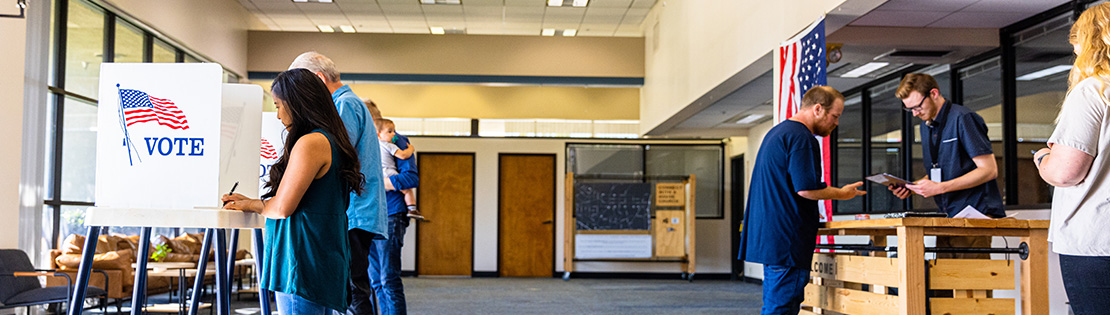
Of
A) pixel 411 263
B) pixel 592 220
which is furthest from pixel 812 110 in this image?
pixel 411 263

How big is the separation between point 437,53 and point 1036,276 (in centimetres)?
931

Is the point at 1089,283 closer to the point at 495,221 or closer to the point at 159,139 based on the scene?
the point at 159,139

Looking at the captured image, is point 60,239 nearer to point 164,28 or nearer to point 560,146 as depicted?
point 164,28

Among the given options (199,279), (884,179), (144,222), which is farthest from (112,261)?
(884,179)

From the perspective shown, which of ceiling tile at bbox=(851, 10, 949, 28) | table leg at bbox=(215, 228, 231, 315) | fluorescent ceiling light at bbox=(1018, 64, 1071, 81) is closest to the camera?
table leg at bbox=(215, 228, 231, 315)

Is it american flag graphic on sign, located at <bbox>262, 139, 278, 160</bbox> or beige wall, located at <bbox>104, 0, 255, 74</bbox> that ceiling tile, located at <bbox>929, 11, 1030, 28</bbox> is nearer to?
american flag graphic on sign, located at <bbox>262, 139, 278, 160</bbox>

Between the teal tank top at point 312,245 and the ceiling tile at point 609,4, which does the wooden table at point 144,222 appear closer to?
the teal tank top at point 312,245

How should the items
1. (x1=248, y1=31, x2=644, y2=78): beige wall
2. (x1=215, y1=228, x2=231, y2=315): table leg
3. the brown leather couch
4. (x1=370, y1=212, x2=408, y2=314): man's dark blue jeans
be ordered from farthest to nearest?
(x1=248, y1=31, x2=644, y2=78): beige wall, the brown leather couch, (x1=370, y1=212, x2=408, y2=314): man's dark blue jeans, (x1=215, y1=228, x2=231, y2=315): table leg

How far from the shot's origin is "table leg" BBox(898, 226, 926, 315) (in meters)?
3.35

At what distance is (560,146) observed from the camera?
1428cm

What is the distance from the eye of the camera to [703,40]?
28.2 ft

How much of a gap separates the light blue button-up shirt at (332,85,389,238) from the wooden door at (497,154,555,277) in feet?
35.9

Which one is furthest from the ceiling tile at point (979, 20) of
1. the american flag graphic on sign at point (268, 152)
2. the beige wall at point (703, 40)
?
the american flag graphic on sign at point (268, 152)

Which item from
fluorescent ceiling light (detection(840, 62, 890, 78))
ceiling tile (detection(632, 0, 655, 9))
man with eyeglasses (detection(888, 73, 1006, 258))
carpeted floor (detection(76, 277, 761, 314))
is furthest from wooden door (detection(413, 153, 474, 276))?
man with eyeglasses (detection(888, 73, 1006, 258))
